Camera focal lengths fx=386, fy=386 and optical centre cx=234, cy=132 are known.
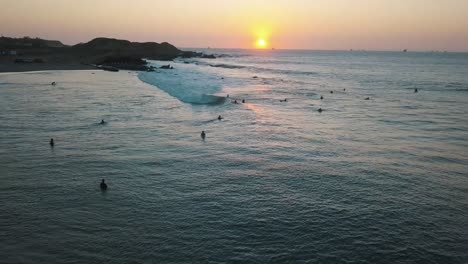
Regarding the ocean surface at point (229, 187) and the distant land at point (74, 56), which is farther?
the distant land at point (74, 56)

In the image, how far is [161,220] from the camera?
1627 centimetres

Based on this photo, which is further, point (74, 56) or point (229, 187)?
point (74, 56)

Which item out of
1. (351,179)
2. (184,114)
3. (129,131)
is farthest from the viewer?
(184,114)

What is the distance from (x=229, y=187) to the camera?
2028cm

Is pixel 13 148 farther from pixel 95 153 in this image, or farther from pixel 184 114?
pixel 184 114

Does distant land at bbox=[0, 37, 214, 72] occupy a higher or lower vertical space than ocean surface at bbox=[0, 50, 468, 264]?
higher

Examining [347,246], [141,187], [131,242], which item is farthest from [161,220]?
[347,246]

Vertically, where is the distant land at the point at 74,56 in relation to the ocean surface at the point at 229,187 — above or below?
above

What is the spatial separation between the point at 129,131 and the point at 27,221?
1707cm

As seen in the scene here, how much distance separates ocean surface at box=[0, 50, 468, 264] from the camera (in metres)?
14.3

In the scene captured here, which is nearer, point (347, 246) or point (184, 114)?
point (347, 246)

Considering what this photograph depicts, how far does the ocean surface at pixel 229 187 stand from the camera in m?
14.3

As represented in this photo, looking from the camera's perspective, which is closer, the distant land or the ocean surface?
the ocean surface

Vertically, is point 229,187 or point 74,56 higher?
point 74,56
